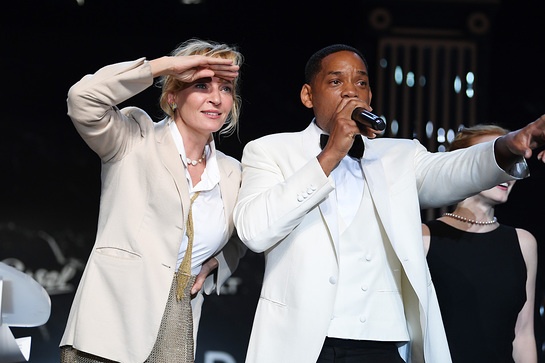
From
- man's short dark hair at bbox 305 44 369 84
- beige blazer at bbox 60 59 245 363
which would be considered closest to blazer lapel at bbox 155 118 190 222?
beige blazer at bbox 60 59 245 363

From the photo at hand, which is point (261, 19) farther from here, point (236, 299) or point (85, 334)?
point (85, 334)

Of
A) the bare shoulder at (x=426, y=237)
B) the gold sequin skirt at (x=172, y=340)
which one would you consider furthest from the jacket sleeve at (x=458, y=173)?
the gold sequin skirt at (x=172, y=340)

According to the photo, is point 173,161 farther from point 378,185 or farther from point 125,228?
point 378,185

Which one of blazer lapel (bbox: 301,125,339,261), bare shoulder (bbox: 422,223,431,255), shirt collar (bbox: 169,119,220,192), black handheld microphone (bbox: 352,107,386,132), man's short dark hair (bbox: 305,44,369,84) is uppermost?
man's short dark hair (bbox: 305,44,369,84)

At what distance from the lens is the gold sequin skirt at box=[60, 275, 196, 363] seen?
1.95 m

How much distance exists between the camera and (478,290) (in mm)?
2436

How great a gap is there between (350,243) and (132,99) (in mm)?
2436

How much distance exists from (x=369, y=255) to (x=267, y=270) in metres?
0.27

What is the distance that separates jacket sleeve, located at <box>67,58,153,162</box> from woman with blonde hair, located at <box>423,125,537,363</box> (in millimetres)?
1145

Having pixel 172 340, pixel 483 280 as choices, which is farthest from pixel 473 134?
pixel 172 340

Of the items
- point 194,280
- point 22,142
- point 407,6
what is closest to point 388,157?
point 194,280

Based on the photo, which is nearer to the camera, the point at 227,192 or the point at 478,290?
the point at 227,192

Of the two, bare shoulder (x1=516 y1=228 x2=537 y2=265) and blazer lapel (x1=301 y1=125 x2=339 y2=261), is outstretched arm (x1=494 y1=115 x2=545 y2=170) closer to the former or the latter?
blazer lapel (x1=301 y1=125 x2=339 y2=261)

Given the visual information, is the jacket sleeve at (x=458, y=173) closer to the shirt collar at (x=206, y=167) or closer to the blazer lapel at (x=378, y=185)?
the blazer lapel at (x=378, y=185)
